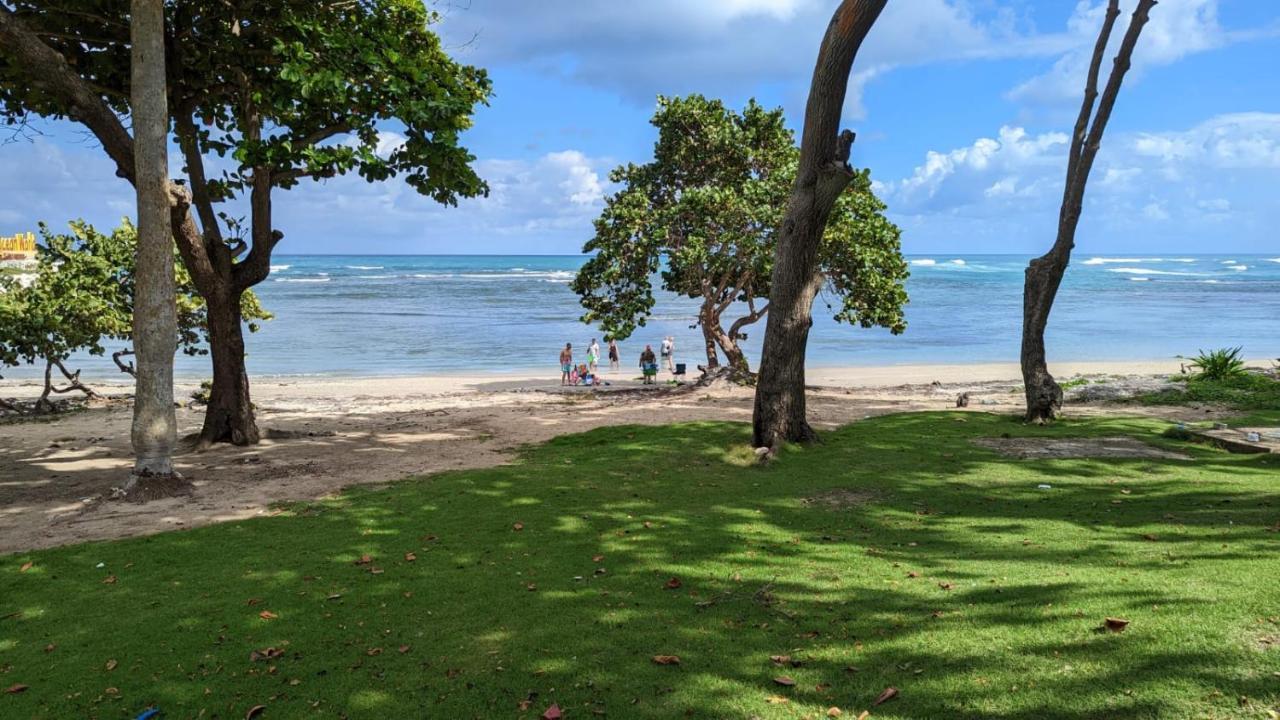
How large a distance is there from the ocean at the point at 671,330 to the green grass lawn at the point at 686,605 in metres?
22.9

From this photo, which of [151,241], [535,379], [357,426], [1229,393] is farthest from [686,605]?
[535,379]

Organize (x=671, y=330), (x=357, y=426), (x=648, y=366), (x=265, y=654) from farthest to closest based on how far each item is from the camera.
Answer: (x=671, y=330) → (x=648, y=366) → (x=357, y=426) → (x=265, y=654)

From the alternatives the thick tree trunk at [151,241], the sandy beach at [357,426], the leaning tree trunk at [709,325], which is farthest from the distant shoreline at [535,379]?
the thick tree trunk at [151,241]

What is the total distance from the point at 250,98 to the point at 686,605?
1093 centimetres

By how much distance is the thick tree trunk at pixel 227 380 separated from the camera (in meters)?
13.1

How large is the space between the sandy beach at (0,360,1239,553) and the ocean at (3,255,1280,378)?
4.49 meters

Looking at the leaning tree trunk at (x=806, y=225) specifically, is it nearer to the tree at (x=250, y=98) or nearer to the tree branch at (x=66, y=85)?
the tree at (x=250, y=98)

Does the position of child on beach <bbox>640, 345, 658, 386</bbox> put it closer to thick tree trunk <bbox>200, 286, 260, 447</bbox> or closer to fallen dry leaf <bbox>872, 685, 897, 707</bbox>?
thick tree trunk <bbox>200, 286, 260, 447</bbox>

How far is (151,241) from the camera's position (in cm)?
950

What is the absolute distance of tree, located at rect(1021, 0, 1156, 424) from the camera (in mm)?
12922

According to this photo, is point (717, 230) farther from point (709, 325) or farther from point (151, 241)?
point (151, 241)

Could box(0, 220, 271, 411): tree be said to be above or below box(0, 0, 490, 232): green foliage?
below

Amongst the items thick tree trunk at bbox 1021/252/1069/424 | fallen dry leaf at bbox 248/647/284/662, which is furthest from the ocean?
fallen dry leaf at bbox 248/647/284/662

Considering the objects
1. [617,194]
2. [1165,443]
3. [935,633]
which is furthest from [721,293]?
[935,633]
